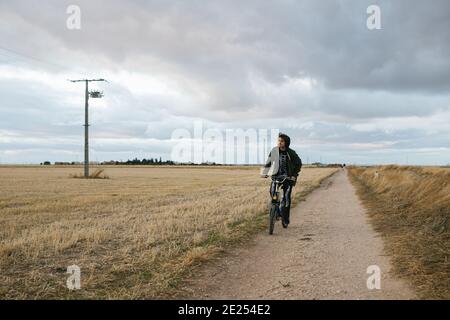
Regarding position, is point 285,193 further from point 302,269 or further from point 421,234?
point 302,269

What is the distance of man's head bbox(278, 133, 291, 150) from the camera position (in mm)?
11398

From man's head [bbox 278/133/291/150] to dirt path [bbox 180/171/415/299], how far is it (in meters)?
2.36

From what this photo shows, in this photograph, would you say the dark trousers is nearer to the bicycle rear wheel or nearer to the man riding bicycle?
the man riding bicycle

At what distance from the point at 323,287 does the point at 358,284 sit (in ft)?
1.89

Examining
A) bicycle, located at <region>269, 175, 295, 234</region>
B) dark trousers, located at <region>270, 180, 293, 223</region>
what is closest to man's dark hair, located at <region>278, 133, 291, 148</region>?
bicycle, located at <region>269, 175, 295, 234</region>

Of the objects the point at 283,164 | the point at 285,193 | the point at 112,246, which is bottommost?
the point at 112,246

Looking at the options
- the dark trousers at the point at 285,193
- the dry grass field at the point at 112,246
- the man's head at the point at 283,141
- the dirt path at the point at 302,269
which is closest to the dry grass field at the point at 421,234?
the dirt path at the point at 302,269

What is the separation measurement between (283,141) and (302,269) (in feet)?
15.5

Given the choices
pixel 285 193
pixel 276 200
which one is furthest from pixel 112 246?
pixel 285 193

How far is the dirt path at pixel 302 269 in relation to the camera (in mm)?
6045

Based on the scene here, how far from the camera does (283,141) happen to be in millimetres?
11422

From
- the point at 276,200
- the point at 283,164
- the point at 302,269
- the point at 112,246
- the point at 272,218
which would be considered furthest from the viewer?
the point at 283,164

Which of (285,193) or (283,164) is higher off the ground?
(283,164)
